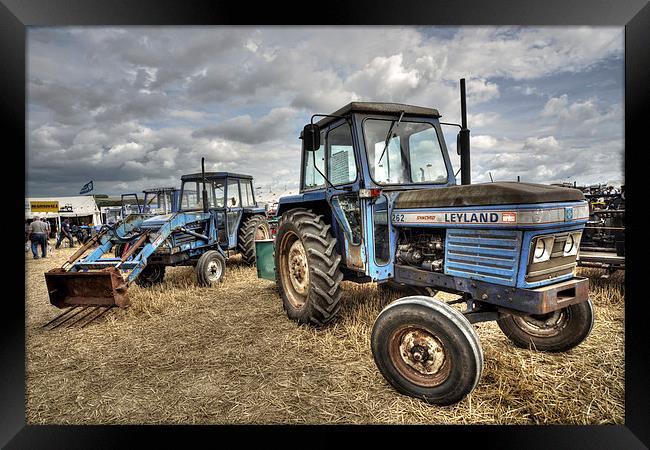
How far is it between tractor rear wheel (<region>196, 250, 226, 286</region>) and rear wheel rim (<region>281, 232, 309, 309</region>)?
7.99 feet

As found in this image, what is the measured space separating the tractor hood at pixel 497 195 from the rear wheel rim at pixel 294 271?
162cm

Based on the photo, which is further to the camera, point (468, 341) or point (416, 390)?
point (416, 390)

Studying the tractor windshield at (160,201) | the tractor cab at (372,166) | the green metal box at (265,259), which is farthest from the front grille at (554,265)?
the tractor windshield at (160,201)

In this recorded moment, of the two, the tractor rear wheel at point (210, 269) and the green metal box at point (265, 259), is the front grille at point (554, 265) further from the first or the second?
the tractor rear wheel at point (210, 269)

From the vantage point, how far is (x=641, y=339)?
2.21 metres

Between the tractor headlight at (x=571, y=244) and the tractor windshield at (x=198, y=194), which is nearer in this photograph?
the tractor headlight at (x=571, y=244)

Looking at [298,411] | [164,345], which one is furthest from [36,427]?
[298,411]

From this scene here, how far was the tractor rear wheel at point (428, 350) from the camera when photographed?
2074 mm

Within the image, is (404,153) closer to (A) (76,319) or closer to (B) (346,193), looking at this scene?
(B) (346,193)

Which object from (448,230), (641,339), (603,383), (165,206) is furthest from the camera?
(165,206)

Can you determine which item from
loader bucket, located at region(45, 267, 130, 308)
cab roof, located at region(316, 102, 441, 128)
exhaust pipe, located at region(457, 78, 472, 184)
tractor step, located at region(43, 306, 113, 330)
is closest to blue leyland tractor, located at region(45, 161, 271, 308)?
loader bucket, located at region(45, 267, 130, 308)

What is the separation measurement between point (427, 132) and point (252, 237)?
5.03 metres

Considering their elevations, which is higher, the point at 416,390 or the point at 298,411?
the point at 416,390

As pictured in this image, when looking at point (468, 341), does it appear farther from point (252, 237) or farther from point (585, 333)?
point (252, 237)
